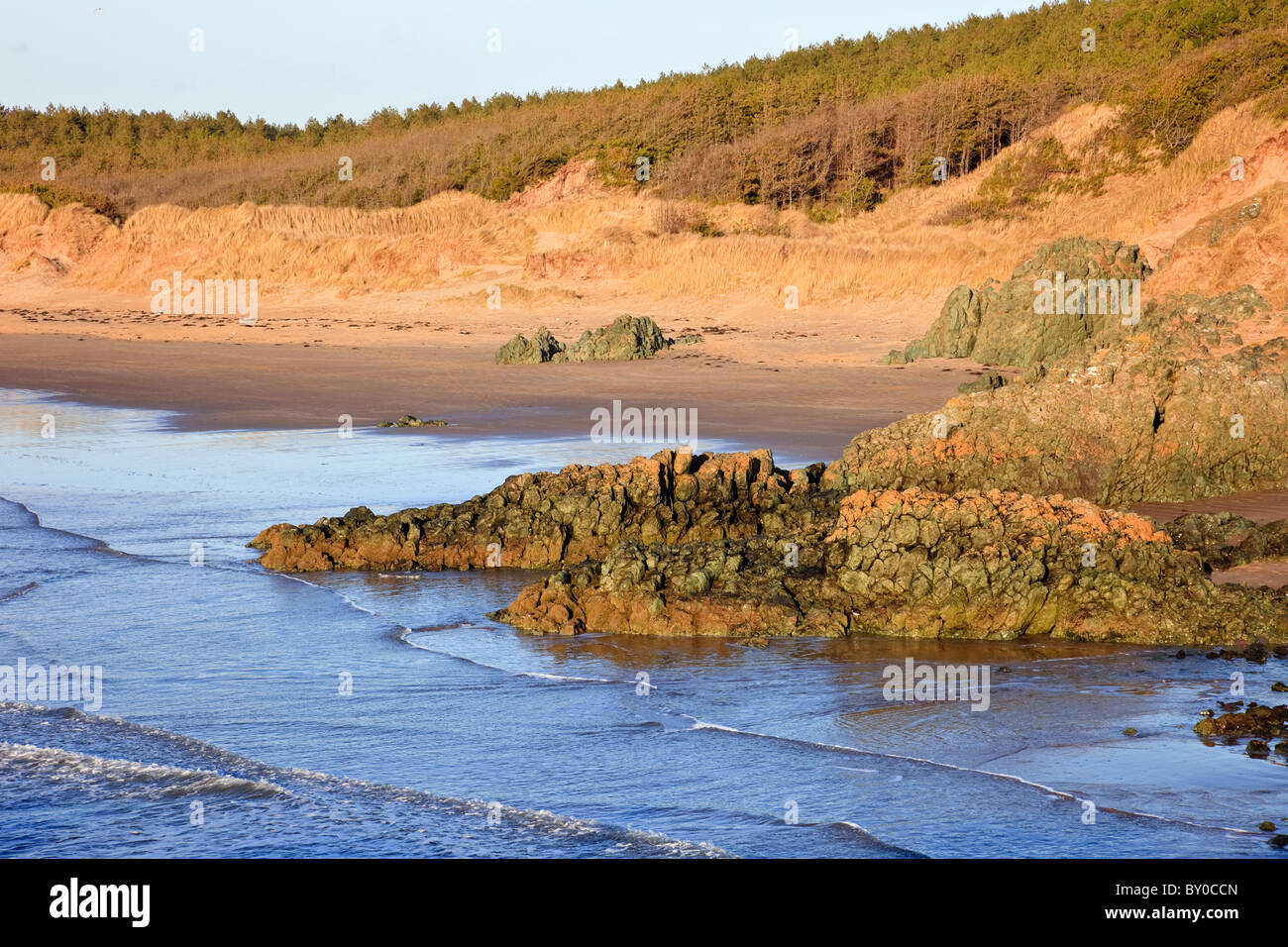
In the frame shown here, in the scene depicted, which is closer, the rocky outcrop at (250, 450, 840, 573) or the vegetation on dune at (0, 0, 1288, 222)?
the rocky outcrop at (250, 450, 840, 573)

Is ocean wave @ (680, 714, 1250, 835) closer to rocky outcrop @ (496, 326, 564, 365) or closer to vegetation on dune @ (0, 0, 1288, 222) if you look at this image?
rocky outcrop @ (496, 326, 564, 365)

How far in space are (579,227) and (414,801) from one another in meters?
28.7

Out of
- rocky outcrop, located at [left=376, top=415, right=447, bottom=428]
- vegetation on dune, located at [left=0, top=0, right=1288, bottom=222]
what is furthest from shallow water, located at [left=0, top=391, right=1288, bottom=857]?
vegetation on dune, located at [left=0, top=0, right=1288, bottom=222]

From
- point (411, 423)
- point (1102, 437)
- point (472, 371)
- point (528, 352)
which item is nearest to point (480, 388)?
point (472, 371)

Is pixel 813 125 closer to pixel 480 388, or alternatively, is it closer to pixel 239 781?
→ pixel 480 388

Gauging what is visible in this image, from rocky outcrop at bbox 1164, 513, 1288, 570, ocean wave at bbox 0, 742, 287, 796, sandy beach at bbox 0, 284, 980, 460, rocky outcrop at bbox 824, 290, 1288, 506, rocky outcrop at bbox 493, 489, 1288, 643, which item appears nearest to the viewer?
ocean wave at bbox 0, 742, 287, 796

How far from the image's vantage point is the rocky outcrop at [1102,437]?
379 inches

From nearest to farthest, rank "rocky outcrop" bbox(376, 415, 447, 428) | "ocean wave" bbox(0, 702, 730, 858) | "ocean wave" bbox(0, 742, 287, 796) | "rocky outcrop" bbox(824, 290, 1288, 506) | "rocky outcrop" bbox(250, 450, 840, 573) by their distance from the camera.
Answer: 1. "ocean wave" bbox(0, 702, 730, 858)
2. "ocean wave" bbox(0, 742, 287, 796)
3. "rocky outcrop" bbox(250, 450, 840, 573)
4. "rocky outcrop" bbox(824, 290, 1288, 506)
5. "rocky outcrop" bbox(376, 415, 447, 428)

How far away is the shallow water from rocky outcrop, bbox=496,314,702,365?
12.3 metres

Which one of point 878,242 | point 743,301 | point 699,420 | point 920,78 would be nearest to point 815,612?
point 699,420

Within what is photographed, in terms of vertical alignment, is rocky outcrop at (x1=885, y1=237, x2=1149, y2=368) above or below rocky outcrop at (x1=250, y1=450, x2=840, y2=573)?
above

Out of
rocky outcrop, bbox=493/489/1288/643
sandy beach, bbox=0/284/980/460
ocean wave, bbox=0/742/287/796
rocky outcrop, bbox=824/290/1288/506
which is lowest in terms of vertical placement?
ocean wave, bbox=0/742/287/796

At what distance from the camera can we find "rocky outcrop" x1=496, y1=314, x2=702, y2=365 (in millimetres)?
20281

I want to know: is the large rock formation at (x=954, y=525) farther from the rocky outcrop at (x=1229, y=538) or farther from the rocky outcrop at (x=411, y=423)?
the rocky outcrop at (x=411, y=423)
